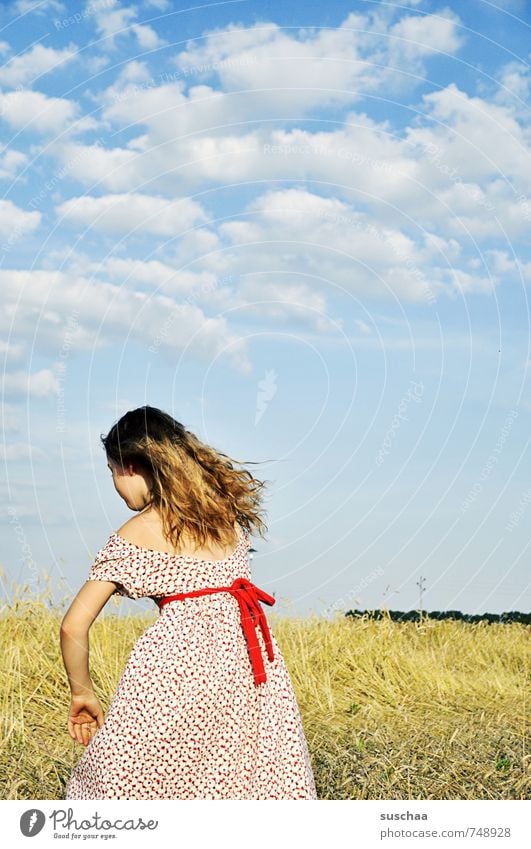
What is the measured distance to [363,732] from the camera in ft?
20.6

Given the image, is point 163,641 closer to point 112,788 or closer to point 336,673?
point 112,788

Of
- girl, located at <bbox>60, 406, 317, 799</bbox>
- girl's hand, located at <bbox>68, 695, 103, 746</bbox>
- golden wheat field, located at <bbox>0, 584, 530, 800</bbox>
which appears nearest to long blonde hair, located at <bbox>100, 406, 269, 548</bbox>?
girl, located at <bbox>60, 406, 317, 799</bbox>

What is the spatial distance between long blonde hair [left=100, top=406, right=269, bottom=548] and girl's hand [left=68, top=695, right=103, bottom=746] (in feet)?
2.50

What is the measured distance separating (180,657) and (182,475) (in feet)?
2.58

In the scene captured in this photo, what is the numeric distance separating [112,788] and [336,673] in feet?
14.2

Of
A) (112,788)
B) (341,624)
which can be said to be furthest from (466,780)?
(341,624)

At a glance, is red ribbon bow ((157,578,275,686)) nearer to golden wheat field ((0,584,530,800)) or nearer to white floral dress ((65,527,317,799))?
white floral dress ((65,527,317,799))

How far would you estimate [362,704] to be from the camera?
23.9 ft

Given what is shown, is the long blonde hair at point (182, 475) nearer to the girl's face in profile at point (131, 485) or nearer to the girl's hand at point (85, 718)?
the girl's face in profile at point (131, 485)

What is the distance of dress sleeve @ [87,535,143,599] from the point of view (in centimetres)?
391
